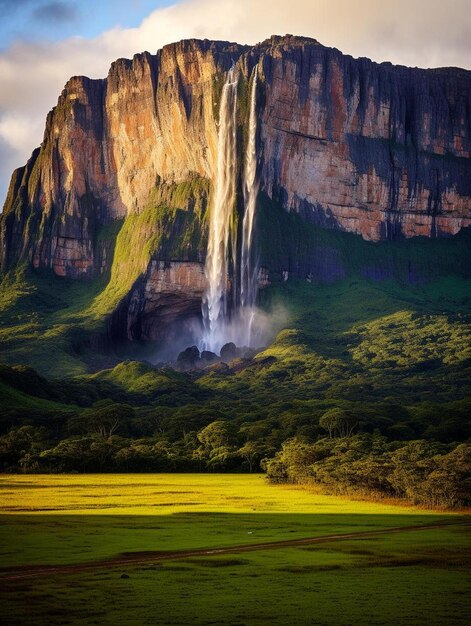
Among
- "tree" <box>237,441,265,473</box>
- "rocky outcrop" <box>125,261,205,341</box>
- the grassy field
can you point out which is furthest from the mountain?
the grassy field

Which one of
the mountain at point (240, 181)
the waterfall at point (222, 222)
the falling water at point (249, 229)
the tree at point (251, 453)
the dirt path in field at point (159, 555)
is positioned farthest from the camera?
the mountain at point (240, 181)

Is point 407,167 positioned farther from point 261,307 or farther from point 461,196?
point 261,307

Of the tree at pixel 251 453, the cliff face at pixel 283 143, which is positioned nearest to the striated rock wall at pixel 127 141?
the cliff face at pixel 283 143

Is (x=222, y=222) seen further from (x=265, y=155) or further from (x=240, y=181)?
(x=265, y=155)

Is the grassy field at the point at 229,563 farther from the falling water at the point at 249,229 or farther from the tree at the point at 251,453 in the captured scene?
the falling water at the point at 249,229

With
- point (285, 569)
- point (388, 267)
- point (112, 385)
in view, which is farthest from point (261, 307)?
point (285, 569)
